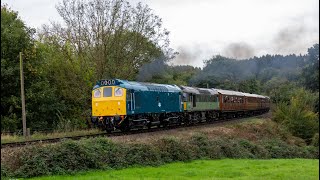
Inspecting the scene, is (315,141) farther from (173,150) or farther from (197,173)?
(197,173)

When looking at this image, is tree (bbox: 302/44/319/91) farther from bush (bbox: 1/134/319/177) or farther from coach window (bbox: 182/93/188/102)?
Result: coach window (bbox: 182/93/188/102)

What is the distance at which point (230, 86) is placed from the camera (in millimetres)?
56969

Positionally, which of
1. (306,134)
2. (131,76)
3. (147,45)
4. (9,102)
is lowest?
(306,134)

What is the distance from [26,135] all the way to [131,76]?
14.5 metres

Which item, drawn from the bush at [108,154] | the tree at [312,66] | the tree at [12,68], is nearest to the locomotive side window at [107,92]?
the bush at [108,154]

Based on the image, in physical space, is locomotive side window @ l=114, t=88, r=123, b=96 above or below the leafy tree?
above

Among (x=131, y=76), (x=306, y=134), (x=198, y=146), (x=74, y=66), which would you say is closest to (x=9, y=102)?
(x=74, y=66)

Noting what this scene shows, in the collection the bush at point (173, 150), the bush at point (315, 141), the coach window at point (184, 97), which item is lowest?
the bush at point (315, 141)

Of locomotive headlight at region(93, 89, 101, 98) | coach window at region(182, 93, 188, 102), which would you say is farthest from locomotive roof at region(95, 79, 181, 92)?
coach window at region(182, 93, 188, 102)

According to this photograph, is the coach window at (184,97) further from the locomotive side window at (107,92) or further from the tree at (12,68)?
the tree at (12,68)

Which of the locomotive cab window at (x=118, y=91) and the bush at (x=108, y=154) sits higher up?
the locomotive cab window at (x=118, y=91)

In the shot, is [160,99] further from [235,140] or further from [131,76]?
[131,76]

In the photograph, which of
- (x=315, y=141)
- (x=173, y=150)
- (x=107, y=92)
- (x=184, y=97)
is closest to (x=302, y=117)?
(x=315, y=141)

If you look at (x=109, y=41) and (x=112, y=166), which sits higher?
(x=109, y=41)
